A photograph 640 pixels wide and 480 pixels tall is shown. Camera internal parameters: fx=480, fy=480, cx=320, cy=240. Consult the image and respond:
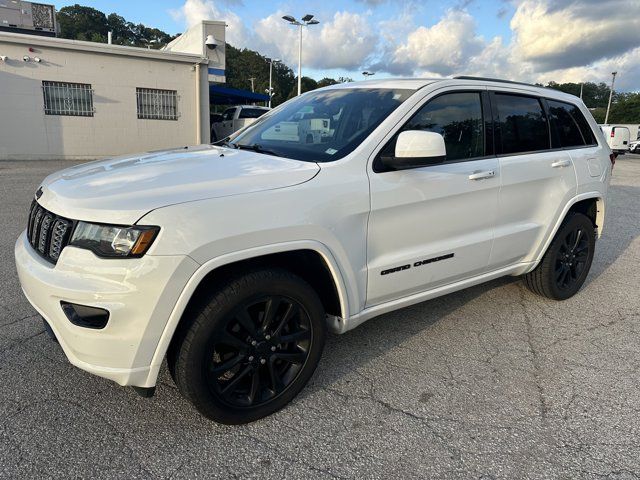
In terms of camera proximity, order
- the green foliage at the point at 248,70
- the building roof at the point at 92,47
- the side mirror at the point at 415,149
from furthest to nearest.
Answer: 1. the green foliage at the point at 248,70
2. the building roof at the point at 92,47
3. the side mirror at the point at 415,149

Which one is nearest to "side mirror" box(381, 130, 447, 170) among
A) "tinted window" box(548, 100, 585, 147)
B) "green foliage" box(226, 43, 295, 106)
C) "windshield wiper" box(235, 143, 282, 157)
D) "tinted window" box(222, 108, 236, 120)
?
"windshield wiper" box(235, 143, 282, 157)

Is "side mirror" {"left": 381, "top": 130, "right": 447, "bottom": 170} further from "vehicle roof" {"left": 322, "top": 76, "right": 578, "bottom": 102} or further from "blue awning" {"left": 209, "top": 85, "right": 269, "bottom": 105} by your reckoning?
"blue awning" {"left": 209, "top": 85, "right": 269, "bottom": 105}

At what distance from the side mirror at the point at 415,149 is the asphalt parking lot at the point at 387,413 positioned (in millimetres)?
1339

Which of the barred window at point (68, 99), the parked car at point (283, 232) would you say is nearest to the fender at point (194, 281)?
the parked car at point (283, 232)

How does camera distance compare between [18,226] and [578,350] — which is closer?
[578,350]

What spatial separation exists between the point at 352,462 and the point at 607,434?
1.38 meters

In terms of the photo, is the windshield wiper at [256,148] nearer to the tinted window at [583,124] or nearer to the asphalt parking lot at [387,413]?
the asphalt parking lot at [387,413]

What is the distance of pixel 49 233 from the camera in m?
2.31

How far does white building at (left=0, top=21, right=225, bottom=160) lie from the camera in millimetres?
15336

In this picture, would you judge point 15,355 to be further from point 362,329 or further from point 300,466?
point 362,329

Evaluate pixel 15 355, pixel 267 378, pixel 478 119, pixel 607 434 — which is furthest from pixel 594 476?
pixel 15 355

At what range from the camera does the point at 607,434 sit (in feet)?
8.26

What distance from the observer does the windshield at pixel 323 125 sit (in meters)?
2.88

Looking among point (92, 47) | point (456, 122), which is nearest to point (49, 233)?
point (456, 122)
